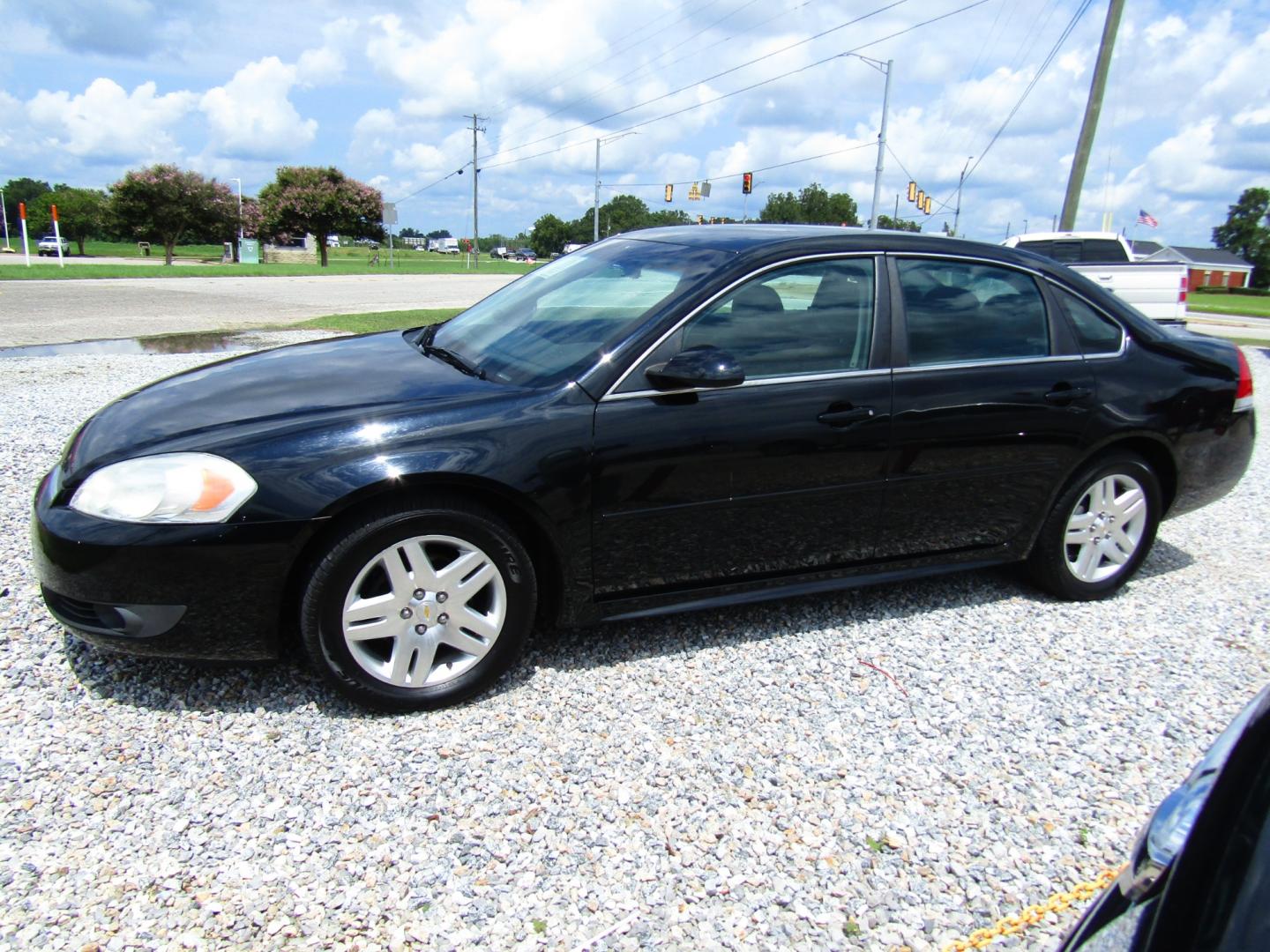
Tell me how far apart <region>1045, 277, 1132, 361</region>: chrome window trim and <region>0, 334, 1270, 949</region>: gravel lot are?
1184mm

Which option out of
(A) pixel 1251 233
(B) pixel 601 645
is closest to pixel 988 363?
(B) pixel 601 645

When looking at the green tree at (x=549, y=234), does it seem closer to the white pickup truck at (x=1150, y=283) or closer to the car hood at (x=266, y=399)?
the white pickup truck at (x=1150, y=283)

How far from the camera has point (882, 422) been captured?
341cm

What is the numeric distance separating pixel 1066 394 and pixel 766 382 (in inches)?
56.8

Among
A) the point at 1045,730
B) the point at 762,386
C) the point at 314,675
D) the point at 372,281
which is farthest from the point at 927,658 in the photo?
the point at 372,281

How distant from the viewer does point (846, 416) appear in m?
3.34

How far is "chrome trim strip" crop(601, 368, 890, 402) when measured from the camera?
10.0 ft

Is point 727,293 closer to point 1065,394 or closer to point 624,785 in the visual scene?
point 1065,394

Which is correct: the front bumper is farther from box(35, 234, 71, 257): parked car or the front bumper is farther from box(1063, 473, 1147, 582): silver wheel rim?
box(35, 234, 71, 257): parked car

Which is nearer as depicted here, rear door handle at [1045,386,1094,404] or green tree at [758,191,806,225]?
rear door handle at [1045,386,1094,404]

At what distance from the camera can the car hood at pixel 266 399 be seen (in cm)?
281

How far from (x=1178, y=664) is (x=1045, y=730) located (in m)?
0.94

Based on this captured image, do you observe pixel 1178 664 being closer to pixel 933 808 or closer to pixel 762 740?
pixel 933 808

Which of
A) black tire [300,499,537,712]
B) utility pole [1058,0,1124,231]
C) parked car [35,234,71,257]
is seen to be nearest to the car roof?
black tire [300,499,537,712]
